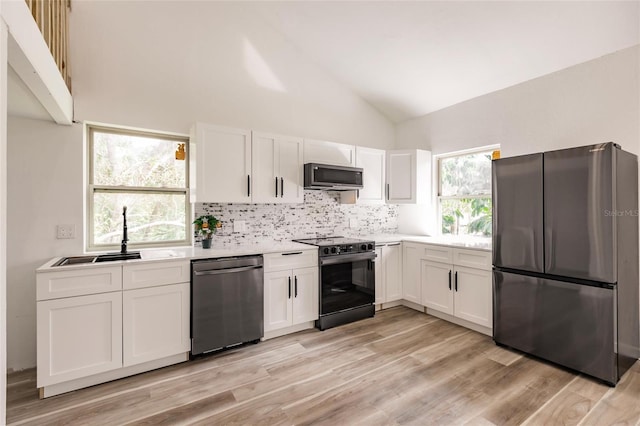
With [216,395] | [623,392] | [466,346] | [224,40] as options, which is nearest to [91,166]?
[224,40]

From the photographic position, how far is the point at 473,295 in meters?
3.27

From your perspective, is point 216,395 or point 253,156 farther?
point 253,156

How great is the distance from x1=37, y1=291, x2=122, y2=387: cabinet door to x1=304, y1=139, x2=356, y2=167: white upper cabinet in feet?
7.58

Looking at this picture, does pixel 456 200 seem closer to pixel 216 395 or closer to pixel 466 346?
pixel 466 346

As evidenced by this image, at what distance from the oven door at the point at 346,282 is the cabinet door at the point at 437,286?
633 mm

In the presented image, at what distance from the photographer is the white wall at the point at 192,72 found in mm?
2828

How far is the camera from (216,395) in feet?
7.26

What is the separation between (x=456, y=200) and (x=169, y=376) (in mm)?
3777

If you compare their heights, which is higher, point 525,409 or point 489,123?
point 489,123

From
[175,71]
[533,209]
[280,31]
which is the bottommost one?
[533,209]

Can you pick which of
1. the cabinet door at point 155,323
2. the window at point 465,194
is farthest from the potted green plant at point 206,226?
the window at point 465,194

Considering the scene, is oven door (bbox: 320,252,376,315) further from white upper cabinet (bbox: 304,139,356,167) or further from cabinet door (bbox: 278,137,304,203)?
white upper cabinet (bbox: 304,139,356,167)

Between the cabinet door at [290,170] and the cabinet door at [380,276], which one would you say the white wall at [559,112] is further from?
the cabinet door at [290,170]

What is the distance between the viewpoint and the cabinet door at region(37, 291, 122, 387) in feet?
7.07
